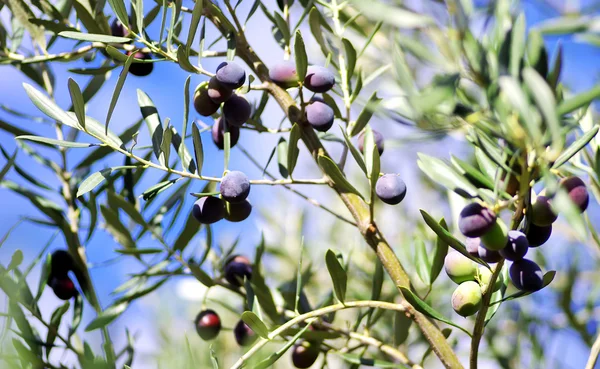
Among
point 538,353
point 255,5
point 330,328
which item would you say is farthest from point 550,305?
point 255,5

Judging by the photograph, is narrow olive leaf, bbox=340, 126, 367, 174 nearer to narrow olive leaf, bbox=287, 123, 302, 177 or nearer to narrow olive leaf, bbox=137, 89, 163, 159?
narrow olive leaf, bbox=287, 123, 302, 177

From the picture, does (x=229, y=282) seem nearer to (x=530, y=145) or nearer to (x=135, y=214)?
(x=135, y=214)

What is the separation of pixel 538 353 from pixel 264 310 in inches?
25.9

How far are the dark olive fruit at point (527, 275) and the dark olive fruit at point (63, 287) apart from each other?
2.25ft

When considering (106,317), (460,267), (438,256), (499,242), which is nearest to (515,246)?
(499,242)

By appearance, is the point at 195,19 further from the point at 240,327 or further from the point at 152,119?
the point at 240,327

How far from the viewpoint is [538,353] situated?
4.45ft

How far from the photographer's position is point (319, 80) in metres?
0.82

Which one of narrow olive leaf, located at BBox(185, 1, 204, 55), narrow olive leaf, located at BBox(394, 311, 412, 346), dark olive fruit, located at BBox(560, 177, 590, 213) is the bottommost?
narrow olive leaf, located at BBox(394, 311, 412, 346)

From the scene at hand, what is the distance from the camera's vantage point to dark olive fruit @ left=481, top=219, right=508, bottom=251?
0.60 metres

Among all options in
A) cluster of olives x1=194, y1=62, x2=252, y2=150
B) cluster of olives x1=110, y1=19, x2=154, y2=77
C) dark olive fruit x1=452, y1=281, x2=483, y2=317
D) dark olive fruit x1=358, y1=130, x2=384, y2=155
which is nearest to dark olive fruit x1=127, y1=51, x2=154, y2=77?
cluster of olives x1=110, y1=19, x2=154, y2=77

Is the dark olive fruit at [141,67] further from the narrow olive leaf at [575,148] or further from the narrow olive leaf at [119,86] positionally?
the narrow olive leaf at [575,148]

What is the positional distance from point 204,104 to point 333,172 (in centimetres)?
20

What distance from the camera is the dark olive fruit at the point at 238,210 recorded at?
2.86 feet
